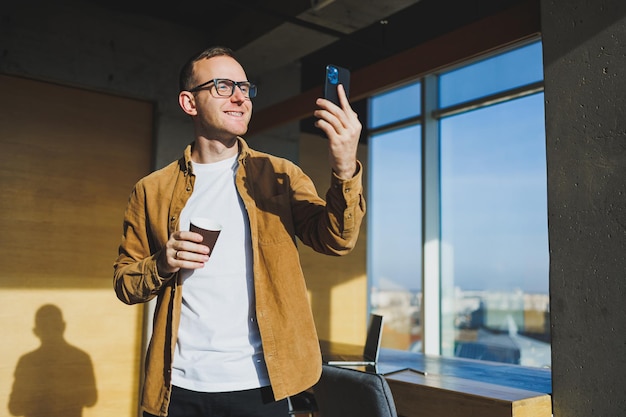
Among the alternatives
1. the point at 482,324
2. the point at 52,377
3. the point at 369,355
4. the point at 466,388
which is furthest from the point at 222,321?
the point at 482,324

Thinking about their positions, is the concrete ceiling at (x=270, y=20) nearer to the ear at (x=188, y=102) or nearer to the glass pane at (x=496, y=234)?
the glass pane at (x=496, y=234)

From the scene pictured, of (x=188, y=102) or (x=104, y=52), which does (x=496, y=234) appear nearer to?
(x=104, y=52)

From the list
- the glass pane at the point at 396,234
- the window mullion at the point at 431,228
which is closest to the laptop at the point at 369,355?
the window mullion at the point at 431,228

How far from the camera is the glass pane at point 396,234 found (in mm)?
6301

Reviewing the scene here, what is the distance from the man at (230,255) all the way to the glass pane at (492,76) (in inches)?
177

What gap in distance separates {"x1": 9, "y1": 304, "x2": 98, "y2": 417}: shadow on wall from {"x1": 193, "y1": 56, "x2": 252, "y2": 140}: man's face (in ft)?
10.7

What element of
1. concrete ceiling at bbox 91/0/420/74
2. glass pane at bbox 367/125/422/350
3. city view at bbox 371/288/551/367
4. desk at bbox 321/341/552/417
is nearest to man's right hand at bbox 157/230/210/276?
desk at bbox 321/341/552/417

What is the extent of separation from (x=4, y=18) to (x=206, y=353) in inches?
151

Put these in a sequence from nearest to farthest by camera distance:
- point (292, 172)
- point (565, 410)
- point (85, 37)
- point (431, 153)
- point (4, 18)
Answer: point (292, 172) → point (565, 410) → point (4, 18) → point (85, 37) → point (431, 153)

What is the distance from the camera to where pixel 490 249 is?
5.75 metres


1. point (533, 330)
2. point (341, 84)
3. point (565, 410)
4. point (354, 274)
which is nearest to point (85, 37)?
point (354, 274)

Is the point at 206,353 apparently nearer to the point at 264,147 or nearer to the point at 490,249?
the point at 264,147

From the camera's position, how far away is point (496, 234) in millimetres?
5688

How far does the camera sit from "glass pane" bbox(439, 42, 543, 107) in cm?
536
